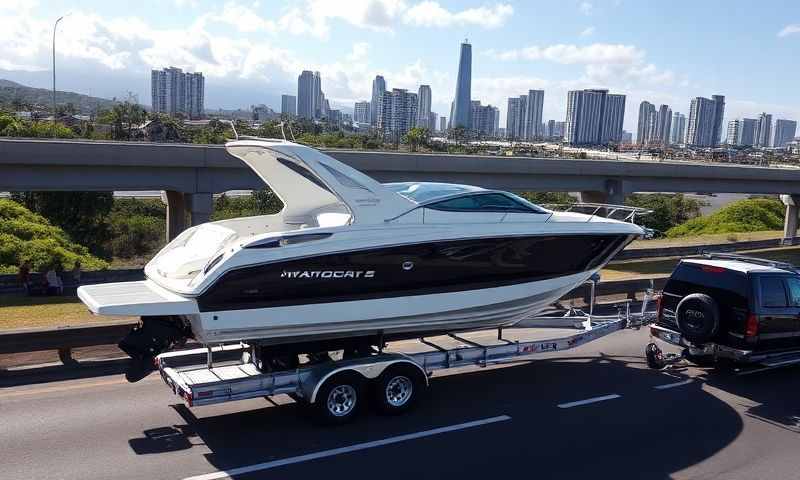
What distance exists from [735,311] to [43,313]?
43.4ft

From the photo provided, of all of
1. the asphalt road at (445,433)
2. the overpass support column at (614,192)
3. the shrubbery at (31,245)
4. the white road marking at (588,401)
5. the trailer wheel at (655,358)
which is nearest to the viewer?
the asphalt road at (445,433)

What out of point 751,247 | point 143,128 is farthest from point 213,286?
point 143,128

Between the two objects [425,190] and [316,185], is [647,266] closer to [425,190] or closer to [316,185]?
[425,190]

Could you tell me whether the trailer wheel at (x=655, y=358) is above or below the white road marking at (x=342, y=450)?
above

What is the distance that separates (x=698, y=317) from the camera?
10.8 m

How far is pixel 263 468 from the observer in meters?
7.45

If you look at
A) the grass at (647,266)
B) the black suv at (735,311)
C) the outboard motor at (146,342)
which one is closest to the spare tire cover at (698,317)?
the black suv at (735,311)

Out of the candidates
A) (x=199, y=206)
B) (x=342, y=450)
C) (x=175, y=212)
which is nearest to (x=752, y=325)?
(x=342, y=450)

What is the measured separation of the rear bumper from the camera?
10543 mm

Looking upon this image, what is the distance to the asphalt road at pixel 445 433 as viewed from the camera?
750 cm

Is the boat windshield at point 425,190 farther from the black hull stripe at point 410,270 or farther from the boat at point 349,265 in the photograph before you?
the black hull stripe at point 410,270

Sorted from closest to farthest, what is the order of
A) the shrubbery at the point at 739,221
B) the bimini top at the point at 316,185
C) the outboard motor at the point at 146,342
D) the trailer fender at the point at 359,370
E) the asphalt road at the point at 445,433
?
the asphalt road at the point at 445,433
the outboard motor at the point at 146,342
the trailer fender at the point at 359,370
the bimini top at the point at 316,185
the shrubbery at the point at 739,221

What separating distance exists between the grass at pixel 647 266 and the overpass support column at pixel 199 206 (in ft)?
47.0

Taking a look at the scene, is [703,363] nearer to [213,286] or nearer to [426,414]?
[426,414]
